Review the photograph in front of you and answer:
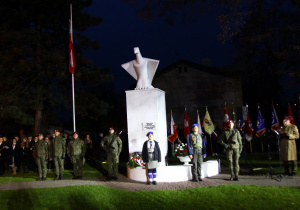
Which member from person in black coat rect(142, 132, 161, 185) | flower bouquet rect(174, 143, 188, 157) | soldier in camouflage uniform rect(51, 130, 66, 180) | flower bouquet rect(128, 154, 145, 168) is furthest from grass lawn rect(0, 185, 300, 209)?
soldier in camouflage uniform rect(51, 130, 66, 180)

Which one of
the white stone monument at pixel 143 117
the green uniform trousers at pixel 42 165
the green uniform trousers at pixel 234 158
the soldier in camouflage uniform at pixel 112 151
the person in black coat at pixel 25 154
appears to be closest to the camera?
the green uniform trousers at pixel 234 158

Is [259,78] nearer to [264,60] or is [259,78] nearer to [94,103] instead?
[264,60]

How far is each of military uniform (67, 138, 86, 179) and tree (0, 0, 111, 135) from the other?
35.0ft

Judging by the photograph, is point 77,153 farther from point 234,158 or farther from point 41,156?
point 234,158

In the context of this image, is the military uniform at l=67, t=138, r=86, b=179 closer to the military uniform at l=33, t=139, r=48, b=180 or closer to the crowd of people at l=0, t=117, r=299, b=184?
the crowd of people at l=0, t=117, r=299, b=184

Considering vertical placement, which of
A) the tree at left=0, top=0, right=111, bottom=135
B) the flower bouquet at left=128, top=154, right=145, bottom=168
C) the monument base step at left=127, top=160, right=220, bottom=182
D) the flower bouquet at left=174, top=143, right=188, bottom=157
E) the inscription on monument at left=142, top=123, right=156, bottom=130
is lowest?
the monument base step at left=127, top=160, right=220, bottom=182

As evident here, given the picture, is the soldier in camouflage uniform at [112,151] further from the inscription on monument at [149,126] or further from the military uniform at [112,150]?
the inscription on monument at [149,126]

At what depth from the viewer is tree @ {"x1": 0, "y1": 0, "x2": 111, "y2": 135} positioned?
22562 millimetres

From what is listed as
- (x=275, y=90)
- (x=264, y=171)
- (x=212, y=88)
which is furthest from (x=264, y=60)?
(x=264, y=171)

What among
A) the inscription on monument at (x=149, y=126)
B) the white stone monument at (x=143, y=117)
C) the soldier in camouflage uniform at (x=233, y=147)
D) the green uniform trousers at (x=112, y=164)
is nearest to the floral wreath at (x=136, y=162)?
the white stone monument at (x=143, y=117)

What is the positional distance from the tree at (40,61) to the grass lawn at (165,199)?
14.1 metres

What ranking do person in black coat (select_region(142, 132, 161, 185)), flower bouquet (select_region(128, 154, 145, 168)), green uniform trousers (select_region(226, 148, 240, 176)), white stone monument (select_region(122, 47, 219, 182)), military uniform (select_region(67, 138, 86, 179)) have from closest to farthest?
1. green uniform trousers (select_region(226, 148, 240, 176))
2. person in black coat (select_region(142, 132, 161, 185))
3. flower bouquet (select_region(128, 154, 145, 168))
4. white stone monument (select_region(122, 47, 219, 182))
5. military uniform (select_region(67, 138, 86, 179))

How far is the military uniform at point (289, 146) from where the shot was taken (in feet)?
35.9

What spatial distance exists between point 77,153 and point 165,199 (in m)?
5.92
